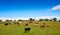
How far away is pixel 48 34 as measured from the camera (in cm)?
2020

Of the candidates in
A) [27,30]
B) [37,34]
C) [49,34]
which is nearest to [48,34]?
[49,34]

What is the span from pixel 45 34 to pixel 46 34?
162 millimetres

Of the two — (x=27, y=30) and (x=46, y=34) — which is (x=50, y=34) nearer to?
(x=46, y=34)

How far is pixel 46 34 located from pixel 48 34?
35 centimetres

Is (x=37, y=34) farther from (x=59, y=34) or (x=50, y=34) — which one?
(x=59, y=34)

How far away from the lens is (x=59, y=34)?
20297 mm

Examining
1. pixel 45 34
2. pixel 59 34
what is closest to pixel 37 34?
pixel 45 34

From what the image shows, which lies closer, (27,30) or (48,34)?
(48,34)

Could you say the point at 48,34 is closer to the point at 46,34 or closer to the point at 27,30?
the point at 46,34

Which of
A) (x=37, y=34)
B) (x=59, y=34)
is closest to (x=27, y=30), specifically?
(x=37, y=34)

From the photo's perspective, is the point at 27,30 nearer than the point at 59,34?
No

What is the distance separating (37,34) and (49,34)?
1.94 metres

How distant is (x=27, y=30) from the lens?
78.9 ft

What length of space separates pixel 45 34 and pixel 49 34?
2.17 feet
